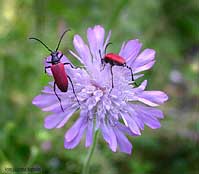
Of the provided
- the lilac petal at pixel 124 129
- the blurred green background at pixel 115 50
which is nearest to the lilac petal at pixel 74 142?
the lilac petal at pixel 124 129

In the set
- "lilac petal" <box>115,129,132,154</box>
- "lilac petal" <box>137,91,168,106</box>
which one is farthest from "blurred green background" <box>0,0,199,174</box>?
"lilac petal" <box>137,91,168,106</box>

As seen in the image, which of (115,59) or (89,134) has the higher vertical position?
(115,59)

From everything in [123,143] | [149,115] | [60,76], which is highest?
[60,76]

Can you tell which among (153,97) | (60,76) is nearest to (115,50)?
(153,97)

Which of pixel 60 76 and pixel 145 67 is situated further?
pixel 145 67

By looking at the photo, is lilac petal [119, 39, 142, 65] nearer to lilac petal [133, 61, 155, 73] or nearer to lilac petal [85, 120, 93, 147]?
lilac petal [133, 61, 155, 73]

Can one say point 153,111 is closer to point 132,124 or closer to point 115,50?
point 132,124

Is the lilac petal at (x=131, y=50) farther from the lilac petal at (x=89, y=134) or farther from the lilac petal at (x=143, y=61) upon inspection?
the lilac petal at (x=89, y=134)
